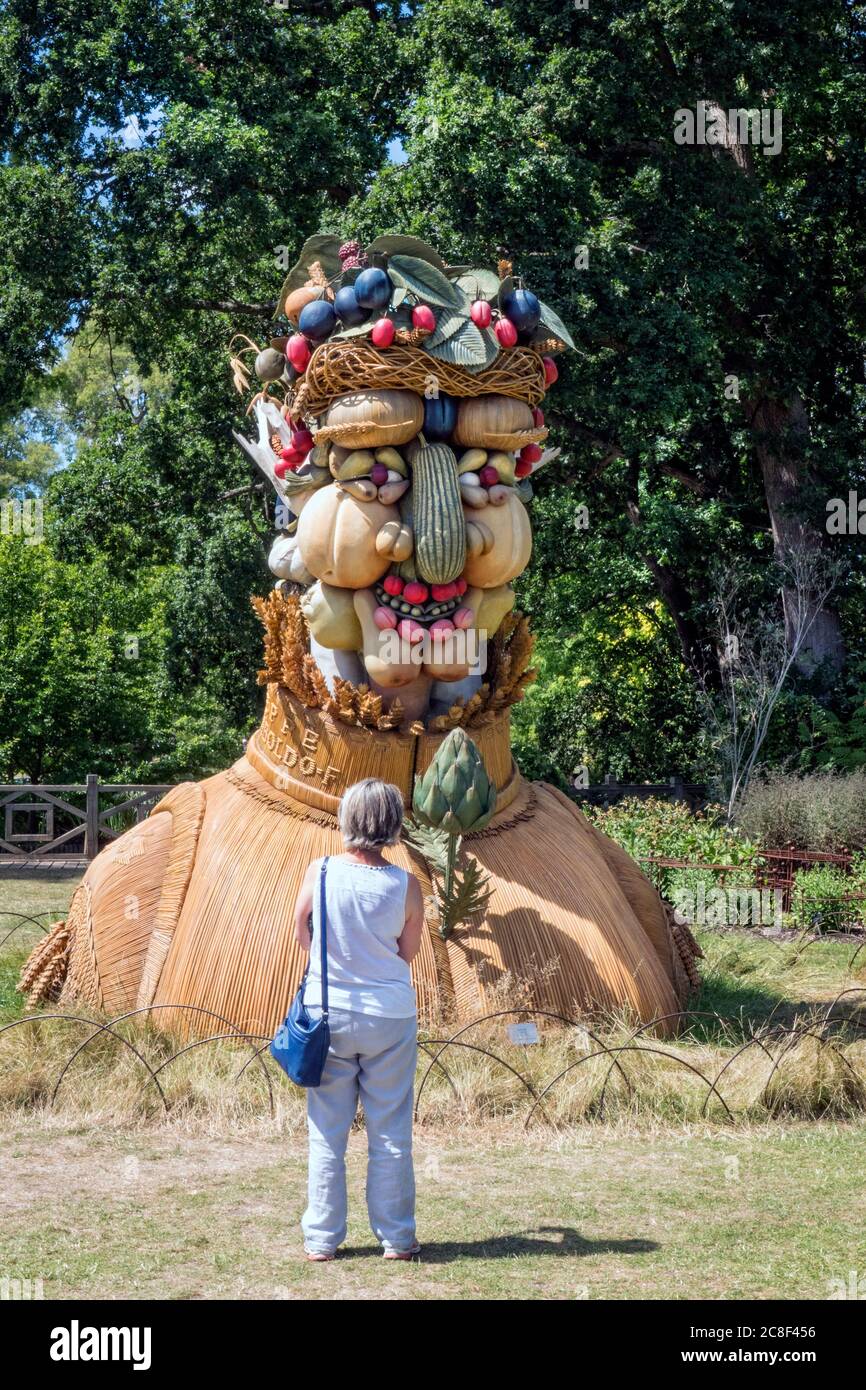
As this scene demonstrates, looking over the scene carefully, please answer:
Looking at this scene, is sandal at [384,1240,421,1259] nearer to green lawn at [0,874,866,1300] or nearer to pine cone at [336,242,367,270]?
green lawn at [0,874,866,1300]

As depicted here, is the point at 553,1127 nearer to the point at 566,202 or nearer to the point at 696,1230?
the point at 696,1230

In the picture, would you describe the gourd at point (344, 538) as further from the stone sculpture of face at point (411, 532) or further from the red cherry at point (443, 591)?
the red cherry at point (443, 591)

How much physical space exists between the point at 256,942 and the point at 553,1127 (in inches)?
66.3

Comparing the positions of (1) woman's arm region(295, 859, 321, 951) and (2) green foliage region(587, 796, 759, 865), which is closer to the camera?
(1) woman's arm region(295, 859, 321, 951)

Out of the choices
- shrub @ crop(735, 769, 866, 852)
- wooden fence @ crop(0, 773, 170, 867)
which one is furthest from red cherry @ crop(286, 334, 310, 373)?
wooden fence @ crop(0, 773, 170, 867)

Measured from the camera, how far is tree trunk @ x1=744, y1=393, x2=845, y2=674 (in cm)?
1920

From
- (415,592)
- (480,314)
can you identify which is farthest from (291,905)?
(480,314)

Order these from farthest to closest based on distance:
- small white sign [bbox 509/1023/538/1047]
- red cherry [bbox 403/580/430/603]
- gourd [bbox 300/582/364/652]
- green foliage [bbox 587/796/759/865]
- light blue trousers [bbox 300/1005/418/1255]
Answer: green foliage [bbox 587/796/759/865] → gourd [bbox 300/582/364/652] → red cherry [bbox 403/580/430/603] → small white sign [bbox 509/1023/538/1047] → light blue trousers [bbox 300/1005/418/1255]

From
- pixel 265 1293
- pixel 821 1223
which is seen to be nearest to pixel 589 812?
pixel 821 1223

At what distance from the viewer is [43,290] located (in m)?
17.5

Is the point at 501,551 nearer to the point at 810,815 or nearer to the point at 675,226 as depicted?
the point at 810,815

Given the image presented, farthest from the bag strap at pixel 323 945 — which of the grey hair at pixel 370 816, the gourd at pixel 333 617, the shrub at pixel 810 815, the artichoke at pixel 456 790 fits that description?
the shrub at pixel 810 815

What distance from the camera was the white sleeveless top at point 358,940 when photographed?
4746 millimetres

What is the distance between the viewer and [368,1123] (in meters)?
4.86
